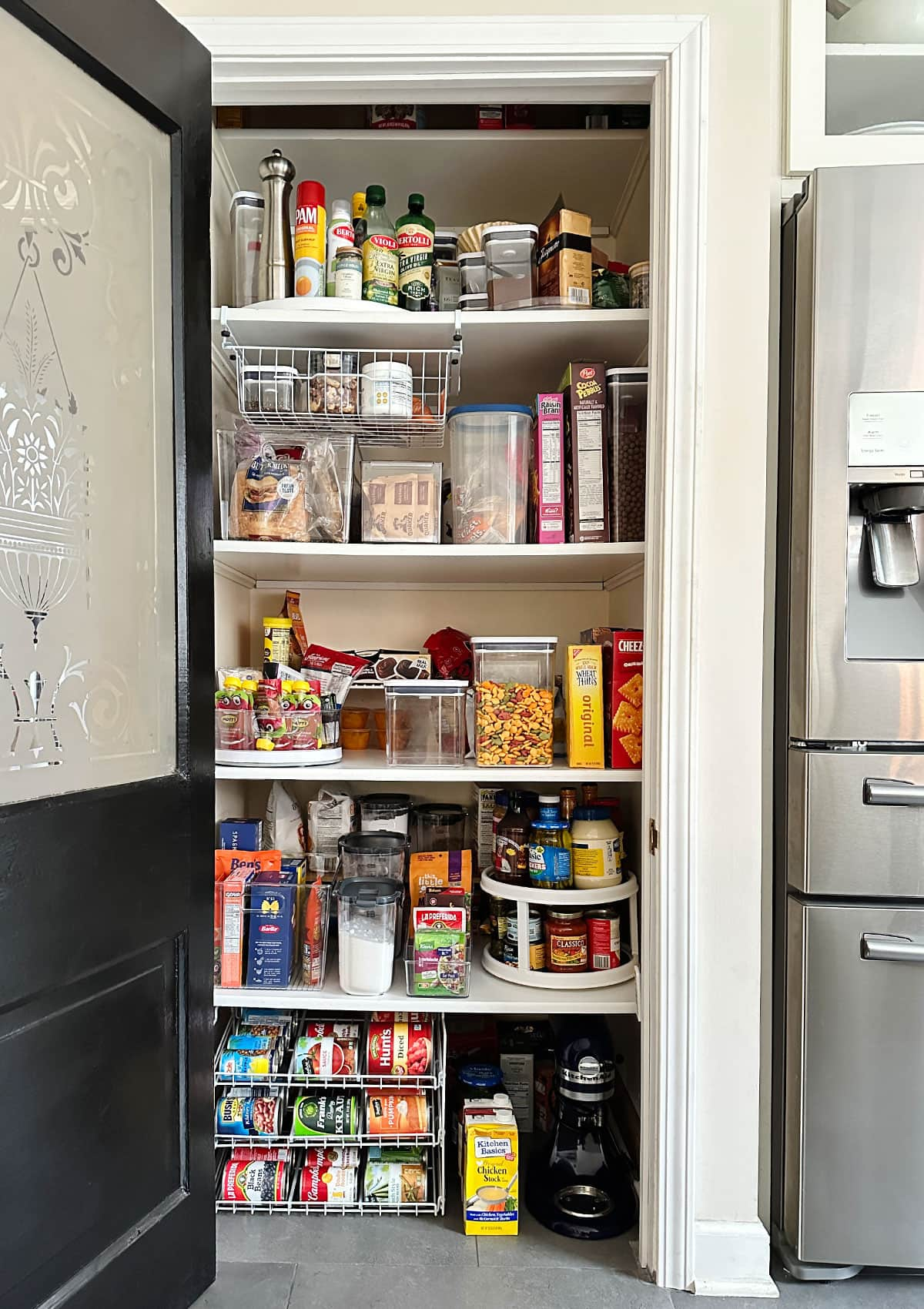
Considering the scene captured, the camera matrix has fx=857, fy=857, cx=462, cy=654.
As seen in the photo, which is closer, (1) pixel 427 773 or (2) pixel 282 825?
(1) pixel 427 773

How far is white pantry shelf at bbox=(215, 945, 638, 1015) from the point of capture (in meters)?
1.56

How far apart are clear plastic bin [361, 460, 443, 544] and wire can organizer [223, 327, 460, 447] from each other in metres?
0.09

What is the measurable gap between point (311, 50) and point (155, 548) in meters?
0.87

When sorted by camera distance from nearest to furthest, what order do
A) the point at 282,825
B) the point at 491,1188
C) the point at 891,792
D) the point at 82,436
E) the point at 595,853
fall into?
1. the point at 82,436
2. the point at 891,792
3. the point at 491,1188
4. the point at 595,853
5. the point at 282,825

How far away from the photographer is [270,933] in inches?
62.1

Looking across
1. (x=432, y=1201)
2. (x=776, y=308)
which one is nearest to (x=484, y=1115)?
(x=432, y=1201)

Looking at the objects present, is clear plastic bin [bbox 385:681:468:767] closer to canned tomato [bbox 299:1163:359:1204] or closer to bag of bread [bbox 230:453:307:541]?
bag of bread [bbox 230:453:307:541]

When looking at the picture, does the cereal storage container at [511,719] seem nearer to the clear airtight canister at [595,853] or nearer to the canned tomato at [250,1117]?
the clear airtight canister at [595,853]

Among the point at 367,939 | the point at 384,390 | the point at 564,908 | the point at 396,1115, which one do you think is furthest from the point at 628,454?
the point at 396,1115

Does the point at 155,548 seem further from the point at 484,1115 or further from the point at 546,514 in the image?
the point at 484,1115

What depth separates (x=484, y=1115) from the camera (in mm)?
1618

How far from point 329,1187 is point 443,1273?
0.86ft

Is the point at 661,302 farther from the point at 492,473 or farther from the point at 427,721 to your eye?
the point at 427,721

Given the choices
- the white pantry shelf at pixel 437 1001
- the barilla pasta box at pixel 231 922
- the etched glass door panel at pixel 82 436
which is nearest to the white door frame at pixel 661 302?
the white pantry shelf at pixel 437 1001
